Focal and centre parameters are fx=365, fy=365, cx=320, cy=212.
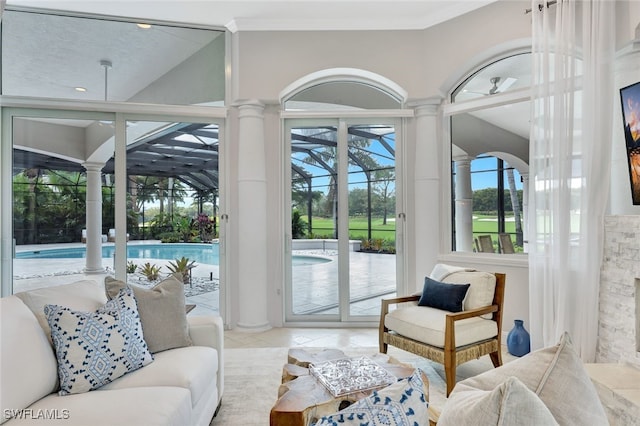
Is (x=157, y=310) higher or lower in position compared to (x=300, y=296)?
higher

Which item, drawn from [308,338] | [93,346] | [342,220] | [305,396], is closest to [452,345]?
[305,396]

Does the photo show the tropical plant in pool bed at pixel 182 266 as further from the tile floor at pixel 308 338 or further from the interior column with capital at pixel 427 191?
the interior column with capital at pixel 427 191

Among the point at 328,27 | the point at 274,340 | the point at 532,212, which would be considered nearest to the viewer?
the point at 532,212

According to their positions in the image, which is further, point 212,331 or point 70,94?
point 70,94

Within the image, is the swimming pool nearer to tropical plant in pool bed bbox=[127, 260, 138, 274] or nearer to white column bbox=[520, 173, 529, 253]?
tropical plant in pool bed bbox=[127, 260, 138, 274]

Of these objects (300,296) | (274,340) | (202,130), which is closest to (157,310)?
(274,340)

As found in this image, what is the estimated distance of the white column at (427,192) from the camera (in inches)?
161

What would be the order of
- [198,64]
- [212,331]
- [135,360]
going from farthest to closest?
[198,64]
[212,331]
[135,360]

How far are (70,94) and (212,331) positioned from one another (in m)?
3.27

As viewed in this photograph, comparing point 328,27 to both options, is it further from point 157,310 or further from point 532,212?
point 157,310

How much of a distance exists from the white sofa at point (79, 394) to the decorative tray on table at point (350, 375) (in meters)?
0.64

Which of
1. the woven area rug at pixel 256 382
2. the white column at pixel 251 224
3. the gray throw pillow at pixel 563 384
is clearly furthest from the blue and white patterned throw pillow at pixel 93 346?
the white column at pixel 251 224

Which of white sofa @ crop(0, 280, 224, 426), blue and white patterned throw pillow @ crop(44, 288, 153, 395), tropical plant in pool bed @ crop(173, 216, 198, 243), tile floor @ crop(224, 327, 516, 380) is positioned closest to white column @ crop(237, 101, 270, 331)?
tile floor @ crop(224, 327, 516, 380)

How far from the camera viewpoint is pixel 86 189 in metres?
3.97
